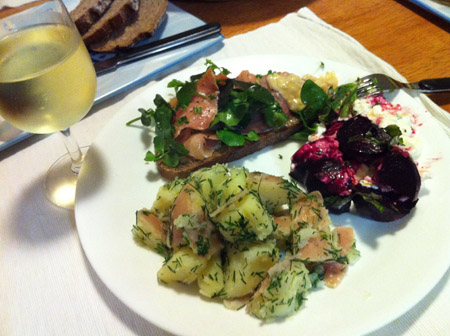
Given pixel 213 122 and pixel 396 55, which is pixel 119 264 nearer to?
pixel 213 122

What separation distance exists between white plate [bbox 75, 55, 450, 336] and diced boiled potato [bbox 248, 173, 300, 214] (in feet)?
0.98

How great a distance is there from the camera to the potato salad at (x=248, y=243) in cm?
125

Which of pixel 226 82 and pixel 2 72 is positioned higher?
pixel 2 72

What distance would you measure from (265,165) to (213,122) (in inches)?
13.8

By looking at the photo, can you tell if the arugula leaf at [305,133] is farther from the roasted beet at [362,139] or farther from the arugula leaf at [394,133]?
the arugula leaf at [394,133]

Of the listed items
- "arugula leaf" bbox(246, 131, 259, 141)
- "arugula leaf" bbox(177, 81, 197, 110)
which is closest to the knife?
"arugula leaf" bbox(177, 81, 197, 110)

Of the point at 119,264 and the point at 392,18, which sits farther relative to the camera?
the point at 392,18

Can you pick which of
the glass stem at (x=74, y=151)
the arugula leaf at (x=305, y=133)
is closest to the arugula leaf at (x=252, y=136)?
the arugula leaf at (x=305, y=133)

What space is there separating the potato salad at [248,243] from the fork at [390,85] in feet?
3.06

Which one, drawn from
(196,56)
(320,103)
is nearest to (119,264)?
(320,103)

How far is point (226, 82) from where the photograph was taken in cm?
205

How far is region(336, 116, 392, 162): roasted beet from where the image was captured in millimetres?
1635

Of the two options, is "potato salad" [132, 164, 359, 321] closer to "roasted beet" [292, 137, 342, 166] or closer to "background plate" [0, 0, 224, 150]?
"roasted beet" [292, 137, 342, 166]

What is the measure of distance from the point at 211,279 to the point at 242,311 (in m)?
0.16
